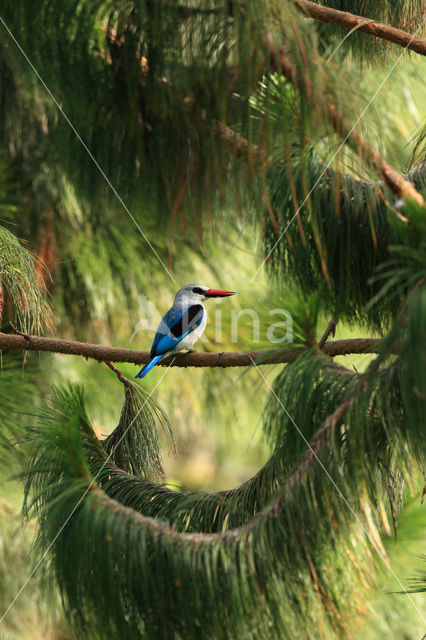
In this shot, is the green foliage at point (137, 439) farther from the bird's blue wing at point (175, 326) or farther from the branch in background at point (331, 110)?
the branch in background at point (331, 110)

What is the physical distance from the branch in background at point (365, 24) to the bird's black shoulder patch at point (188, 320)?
1015 millimetres

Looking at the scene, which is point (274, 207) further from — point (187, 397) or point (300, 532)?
point (187, 397)

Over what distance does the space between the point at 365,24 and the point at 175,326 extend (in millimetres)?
1067

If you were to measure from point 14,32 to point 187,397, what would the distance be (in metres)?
2.24

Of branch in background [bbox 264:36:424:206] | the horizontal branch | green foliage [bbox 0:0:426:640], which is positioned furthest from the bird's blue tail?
branch in background [bbox 264:36:424:206]

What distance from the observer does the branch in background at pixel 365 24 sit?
1.20 metres

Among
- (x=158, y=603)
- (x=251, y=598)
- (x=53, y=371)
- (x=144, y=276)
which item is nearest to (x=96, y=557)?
(x=158, y=603)

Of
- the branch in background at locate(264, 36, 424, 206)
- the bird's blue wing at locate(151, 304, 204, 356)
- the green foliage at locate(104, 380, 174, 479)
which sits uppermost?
the branch in background at locate(264, 36, 424, 206)

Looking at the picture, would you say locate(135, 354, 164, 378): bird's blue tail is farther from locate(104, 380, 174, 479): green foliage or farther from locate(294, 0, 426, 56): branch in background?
locate(294, 0, 426, 56): branch in background

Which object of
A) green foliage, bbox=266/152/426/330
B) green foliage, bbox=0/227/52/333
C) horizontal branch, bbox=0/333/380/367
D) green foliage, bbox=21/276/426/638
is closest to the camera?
green foliage, bbox=21/276/426/638

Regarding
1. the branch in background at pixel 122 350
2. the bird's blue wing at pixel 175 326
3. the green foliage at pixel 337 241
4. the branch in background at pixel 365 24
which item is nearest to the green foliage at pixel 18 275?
the branch in background at pixel 122 350

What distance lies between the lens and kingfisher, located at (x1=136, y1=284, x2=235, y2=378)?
6.31 feet

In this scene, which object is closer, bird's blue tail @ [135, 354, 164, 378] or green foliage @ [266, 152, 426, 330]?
green foliage @ [266, 152, 426, 330]

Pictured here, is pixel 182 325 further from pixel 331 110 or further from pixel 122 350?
pixel 331 110
